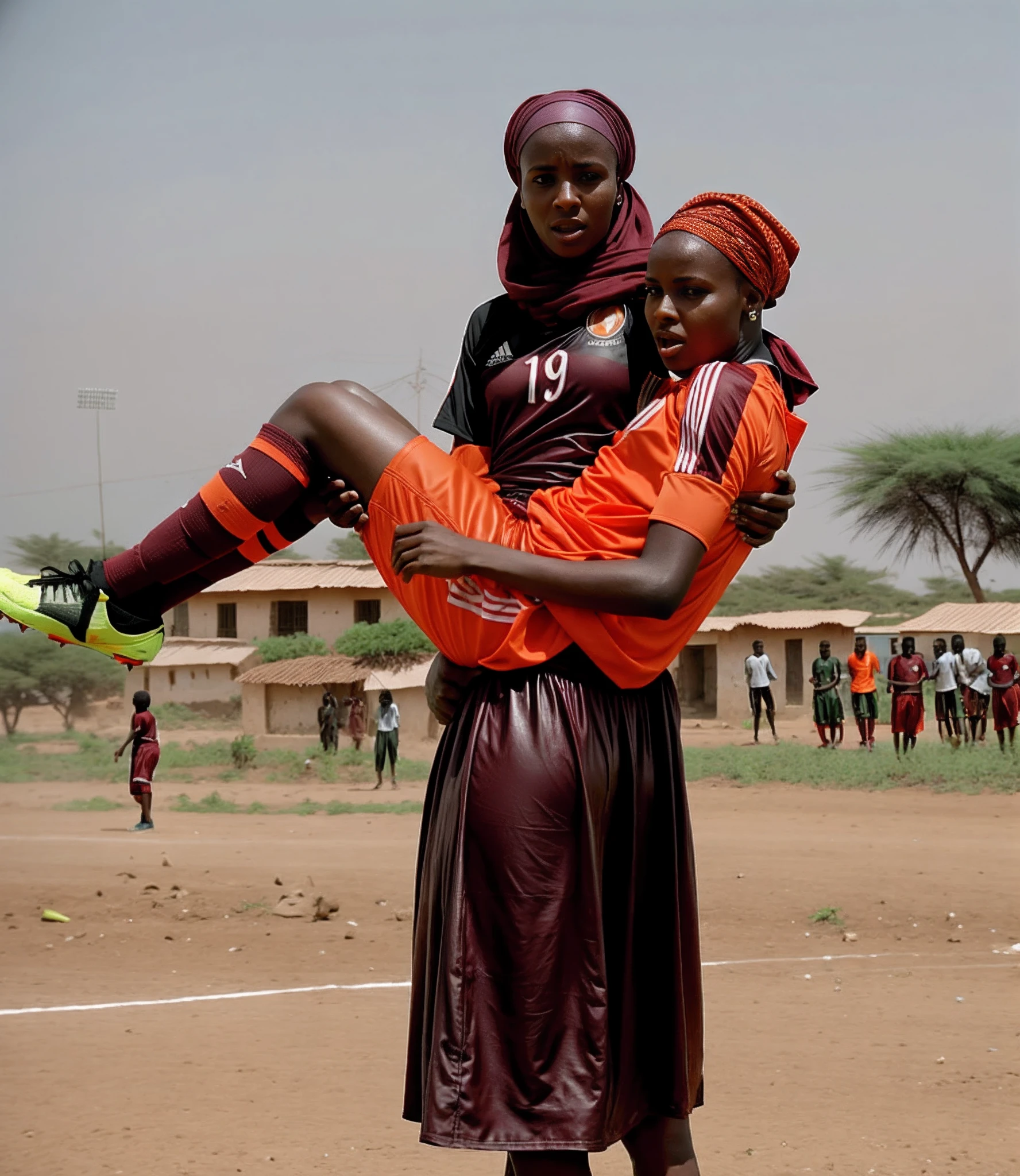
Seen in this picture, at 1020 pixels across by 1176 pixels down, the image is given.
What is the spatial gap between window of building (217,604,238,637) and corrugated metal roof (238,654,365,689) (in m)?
4.45

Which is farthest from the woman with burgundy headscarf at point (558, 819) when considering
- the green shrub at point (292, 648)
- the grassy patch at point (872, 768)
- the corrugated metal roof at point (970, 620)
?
the green shrub at point (292, 648)

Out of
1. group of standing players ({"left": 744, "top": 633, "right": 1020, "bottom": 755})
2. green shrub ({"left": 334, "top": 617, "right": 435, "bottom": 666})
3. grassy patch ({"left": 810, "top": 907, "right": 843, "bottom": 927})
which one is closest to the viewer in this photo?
grassy patch ({"left": 810, "top": 907, "right": 843, "bottom": 927})

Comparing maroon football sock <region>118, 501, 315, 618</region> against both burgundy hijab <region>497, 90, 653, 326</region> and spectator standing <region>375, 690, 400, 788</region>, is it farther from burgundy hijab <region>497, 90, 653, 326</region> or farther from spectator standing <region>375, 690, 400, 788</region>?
spectator standing <region>375, 690, 400, 788</region>

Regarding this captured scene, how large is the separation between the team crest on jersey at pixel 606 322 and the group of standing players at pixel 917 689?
1661 centimetres

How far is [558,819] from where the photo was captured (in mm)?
2303

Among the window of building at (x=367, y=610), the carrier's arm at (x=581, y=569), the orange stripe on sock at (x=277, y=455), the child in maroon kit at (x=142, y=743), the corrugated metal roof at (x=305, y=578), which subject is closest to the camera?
the carrier's arm at (x=581, y=569)

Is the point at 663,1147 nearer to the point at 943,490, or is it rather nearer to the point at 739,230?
the point at 739,230

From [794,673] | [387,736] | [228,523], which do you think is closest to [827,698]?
[794,673]

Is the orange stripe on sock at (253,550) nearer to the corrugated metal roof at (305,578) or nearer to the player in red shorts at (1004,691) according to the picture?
the player in red shorts at (1004,691)

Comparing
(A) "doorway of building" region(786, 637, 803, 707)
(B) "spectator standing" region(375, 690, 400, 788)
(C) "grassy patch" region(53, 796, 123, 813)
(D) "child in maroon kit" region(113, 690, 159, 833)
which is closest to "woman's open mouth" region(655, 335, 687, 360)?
(D) "child in maroon kit" region(113, 690, 159, 833)

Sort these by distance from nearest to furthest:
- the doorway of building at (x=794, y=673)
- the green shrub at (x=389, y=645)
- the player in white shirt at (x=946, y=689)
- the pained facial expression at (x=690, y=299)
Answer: the pained facial expression at (x=690, y=299) < the player in white shirt at (x=946, y=689) < the green shrub at (x=389, y=645) < the doorway of building at (x=794, y=673)

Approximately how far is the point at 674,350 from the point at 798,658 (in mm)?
25793

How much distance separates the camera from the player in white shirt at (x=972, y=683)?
798 inches

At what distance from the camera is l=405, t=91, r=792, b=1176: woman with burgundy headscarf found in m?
2.28
